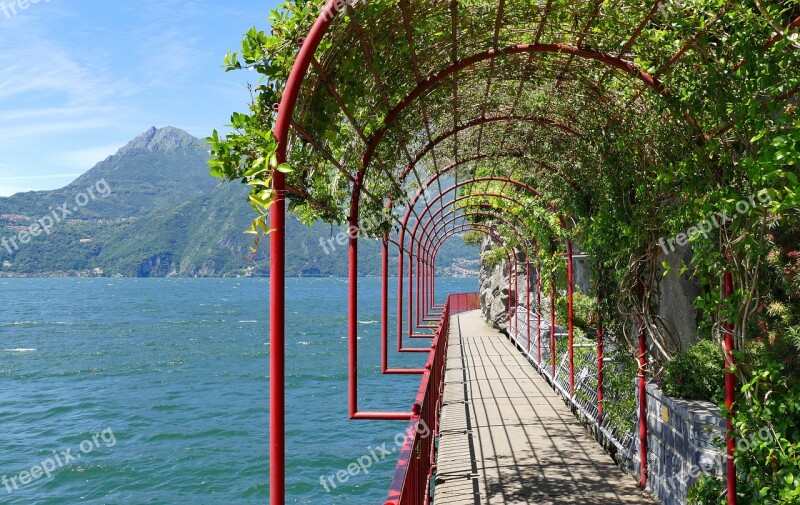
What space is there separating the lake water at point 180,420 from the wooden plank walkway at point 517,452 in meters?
4.81

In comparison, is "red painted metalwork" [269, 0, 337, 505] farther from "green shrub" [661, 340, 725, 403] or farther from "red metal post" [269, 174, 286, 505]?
"green shrub" [661, 340, 725, 403]

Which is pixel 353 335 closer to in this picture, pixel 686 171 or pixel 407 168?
pixel 407 168

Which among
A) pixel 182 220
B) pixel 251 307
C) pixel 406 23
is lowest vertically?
pixel 251 307

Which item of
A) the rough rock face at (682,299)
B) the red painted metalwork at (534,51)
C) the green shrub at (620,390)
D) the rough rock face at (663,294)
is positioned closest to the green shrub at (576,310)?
the rough rock face at (663,294)

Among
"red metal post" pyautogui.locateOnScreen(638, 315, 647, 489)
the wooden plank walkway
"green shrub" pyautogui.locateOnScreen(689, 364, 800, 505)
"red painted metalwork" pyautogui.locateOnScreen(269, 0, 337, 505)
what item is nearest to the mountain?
the wooden plank walkway

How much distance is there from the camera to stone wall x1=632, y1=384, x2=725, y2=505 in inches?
171

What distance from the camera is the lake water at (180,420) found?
1593 cm

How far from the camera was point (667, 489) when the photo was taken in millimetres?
5125

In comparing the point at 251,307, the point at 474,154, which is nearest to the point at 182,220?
the point at 251,307

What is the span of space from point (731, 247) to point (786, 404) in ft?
2.99

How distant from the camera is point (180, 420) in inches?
891

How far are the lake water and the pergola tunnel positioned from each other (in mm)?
8884

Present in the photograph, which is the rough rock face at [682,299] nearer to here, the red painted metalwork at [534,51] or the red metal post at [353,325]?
the red painted metalwork at [534,51]

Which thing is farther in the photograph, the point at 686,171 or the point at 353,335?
the point at 353,335
